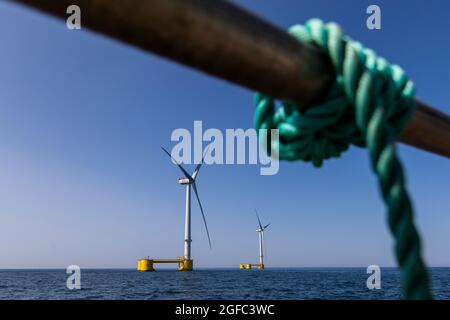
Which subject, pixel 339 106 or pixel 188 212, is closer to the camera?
pixel 339 106

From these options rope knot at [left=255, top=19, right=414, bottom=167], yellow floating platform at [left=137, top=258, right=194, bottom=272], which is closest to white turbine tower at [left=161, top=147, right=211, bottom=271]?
yellow floating platform at [left=137, top=258, right=194, bottom=272]

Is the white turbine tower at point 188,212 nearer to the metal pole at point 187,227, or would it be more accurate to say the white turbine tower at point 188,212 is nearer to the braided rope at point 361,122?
the metal pole at point 187,227

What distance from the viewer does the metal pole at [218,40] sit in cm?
95

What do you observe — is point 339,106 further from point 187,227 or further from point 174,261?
point 174,261

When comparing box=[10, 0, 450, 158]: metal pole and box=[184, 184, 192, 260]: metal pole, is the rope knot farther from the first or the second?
box=[184, 184, 192, 260]: metal pole

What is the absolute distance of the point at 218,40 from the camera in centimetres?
108

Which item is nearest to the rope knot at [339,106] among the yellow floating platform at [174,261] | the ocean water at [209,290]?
the ocean water at [209,290]

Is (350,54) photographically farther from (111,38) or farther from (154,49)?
(111,38)

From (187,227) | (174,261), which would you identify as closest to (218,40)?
(187,227)

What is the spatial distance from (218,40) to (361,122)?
0.54 m

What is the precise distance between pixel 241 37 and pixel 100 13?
383 mm
